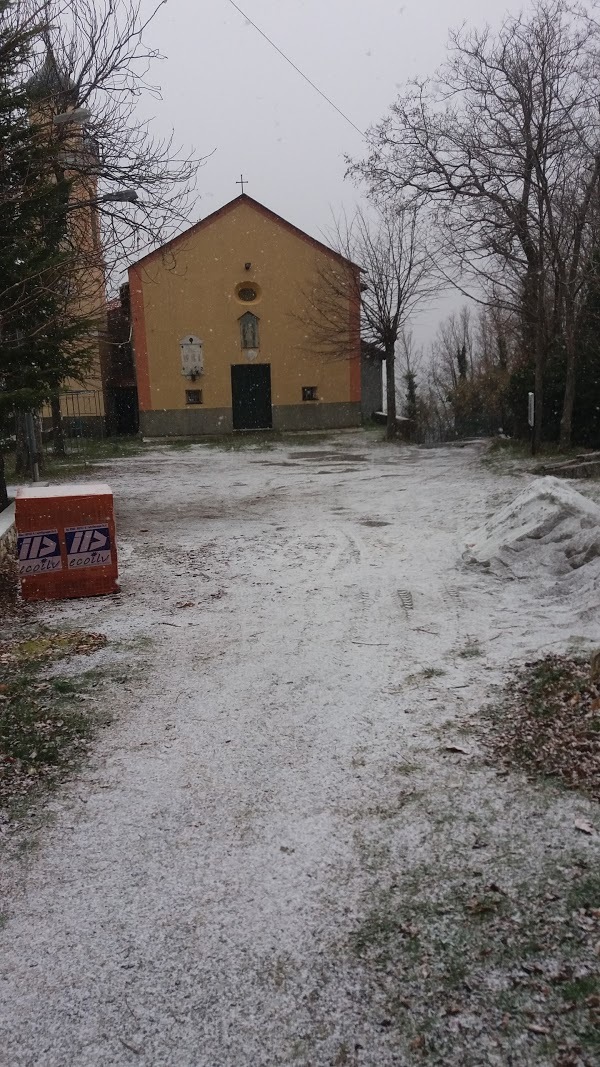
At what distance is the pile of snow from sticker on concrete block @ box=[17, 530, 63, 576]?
4008 millimetres

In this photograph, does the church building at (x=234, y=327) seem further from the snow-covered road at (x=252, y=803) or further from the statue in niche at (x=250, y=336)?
the snow-covered road at (x=252, y=803)

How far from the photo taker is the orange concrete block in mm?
6441

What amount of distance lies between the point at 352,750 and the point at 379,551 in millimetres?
4476

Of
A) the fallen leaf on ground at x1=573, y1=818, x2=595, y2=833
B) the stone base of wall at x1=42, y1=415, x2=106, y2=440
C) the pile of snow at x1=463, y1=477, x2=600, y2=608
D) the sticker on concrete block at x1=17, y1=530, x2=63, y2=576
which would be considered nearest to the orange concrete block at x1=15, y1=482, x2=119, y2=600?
the sticker on concrete block at x1=17, y1=530, x2=63, y2=576

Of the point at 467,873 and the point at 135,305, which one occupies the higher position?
the point at 135,305

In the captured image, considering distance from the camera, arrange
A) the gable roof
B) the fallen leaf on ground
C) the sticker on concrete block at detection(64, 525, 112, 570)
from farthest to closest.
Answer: the gable roof, the sticker on concrete block at detection(64, 525, 112, 570), the fallen leaf on ground

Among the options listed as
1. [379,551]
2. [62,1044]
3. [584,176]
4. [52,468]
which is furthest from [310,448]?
[62,1044]

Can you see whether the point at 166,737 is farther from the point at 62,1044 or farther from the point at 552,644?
the point at 552,644

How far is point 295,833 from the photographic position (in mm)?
3279

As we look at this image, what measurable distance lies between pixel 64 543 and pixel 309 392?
2199 cm

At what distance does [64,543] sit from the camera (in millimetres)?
6562

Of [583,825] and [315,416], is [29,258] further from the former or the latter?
[315,416]

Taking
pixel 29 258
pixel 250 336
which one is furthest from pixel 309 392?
pixel 29 258

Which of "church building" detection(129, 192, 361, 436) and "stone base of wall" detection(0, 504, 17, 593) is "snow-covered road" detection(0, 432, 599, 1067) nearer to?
"stone base of wall" detection(0, 504, 17, 593)
